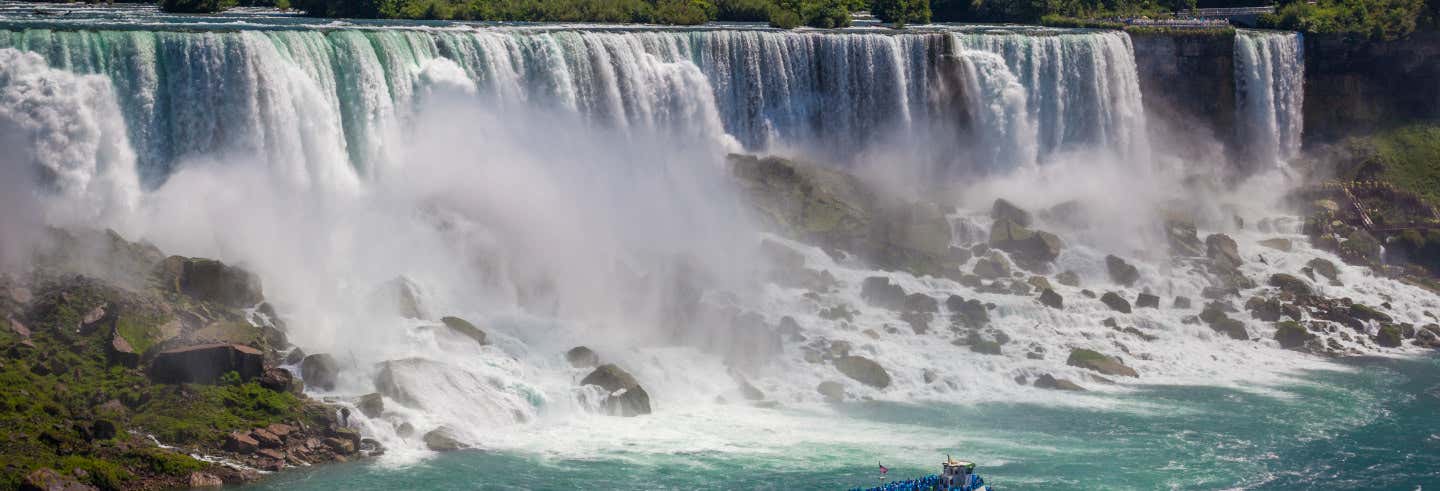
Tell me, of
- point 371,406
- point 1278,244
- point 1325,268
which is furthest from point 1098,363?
point 371,406

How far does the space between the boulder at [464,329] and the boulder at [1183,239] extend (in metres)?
26.3

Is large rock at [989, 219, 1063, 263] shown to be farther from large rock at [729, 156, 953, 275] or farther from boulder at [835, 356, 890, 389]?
boulder at [835, 356, 890, 389]

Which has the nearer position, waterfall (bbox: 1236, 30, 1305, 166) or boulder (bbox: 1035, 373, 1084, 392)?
boulder (bbox: 1035, 373, 1084, 392)

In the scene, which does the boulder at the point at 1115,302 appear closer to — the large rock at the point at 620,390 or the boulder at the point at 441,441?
the large rock at the point at 620,390

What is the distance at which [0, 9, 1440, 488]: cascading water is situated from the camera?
43656 millimetres

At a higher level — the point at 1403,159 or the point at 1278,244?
the point at 1403,159

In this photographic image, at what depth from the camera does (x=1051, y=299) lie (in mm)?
Result: 56531

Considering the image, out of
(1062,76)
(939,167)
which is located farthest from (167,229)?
(1062,76)

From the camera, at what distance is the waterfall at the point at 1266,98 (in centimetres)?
7312

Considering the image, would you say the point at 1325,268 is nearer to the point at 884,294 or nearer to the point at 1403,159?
the point at 1403,159

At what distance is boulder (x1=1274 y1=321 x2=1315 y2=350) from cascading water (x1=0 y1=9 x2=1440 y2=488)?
37cm

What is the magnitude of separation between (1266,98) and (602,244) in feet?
103

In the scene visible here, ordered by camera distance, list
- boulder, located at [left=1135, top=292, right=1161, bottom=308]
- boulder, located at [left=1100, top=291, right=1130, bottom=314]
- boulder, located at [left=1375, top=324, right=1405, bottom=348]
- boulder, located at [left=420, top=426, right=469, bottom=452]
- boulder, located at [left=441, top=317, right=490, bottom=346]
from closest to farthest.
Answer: boulder, located at [left=420, top=426, right=469, bottom=452], boulder, located at [left=441, top=317, right=490, bottom=346], boulder, located at [left=1375, top=324, right=1405, bottom=348], boulder, located at [left=1100, top=291, right=1130, bottom=314], boulder, located at [left=1135, top=292, right=1161, bottom=308]

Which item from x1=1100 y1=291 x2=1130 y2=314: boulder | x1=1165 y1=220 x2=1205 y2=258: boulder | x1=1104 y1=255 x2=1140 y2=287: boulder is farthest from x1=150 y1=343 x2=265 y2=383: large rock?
x1=1165 y1=220 x2=1205 y2=258: boulder
